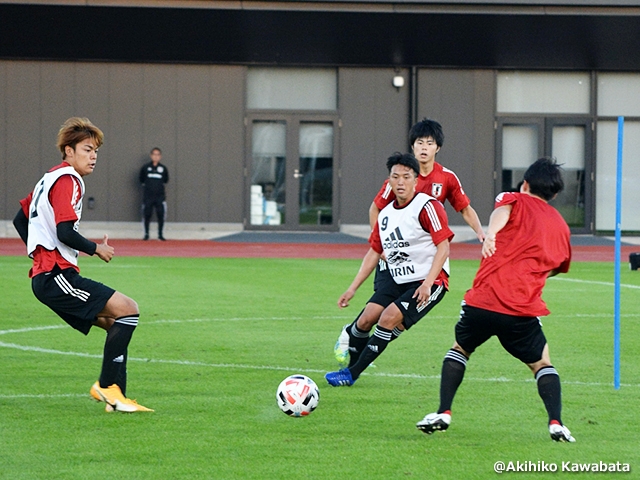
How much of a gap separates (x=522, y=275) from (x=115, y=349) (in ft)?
8.75

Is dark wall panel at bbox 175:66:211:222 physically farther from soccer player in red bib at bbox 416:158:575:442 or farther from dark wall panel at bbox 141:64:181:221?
soccer player in red bib at bbox 416:158:575:442

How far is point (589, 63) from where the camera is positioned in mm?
27344

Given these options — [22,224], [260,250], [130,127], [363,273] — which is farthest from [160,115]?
[22,224]

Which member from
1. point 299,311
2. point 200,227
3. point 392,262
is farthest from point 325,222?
point 392,262

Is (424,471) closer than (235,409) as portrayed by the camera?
Yes

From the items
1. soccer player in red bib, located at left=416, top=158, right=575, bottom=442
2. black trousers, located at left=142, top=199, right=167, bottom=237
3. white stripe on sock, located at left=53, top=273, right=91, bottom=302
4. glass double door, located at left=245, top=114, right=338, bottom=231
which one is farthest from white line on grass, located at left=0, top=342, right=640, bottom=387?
glass double door, located at left=245, top=114, right=338, bottom=231

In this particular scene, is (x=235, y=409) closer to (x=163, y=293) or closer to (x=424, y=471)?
(x=424, y=471)

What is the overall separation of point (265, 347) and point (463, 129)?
19253 mm

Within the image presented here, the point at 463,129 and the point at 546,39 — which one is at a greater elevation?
the point at 546,39

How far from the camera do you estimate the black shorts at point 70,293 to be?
6574 millimetres

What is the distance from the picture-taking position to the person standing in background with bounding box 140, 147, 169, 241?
26.6 m

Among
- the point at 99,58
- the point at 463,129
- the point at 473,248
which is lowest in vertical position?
the point at 473,248

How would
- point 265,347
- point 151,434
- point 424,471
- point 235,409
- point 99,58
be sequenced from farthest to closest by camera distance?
point 99,58 → point 265,347 → point 235,409 → point 151,434 → point 424,471

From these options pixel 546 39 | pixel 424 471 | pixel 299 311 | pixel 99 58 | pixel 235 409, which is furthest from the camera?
pixel 99 58
